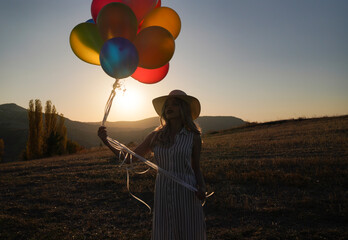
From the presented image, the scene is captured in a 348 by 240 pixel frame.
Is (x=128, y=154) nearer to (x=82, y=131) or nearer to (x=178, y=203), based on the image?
(x=178, y=203)

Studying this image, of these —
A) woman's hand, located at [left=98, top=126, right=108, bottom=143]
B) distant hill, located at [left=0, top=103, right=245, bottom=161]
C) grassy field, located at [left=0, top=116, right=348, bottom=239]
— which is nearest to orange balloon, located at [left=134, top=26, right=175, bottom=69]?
woman's hand, located at [left=98, top=126, right=108, bottom=143]

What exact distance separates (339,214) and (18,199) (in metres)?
6.34

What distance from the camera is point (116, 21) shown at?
244 centimetres

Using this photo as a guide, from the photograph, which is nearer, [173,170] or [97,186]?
[173,170]

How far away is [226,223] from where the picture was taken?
415 cm

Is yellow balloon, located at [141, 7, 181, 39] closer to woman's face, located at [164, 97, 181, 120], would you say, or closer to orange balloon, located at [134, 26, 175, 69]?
orange balloon, located at [134, 26, 175, 69]

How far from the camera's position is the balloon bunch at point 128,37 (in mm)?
2428

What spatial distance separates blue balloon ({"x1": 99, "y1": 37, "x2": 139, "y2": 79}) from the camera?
7.82 feet

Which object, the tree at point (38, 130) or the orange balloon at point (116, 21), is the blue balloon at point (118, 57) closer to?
the orange balloon at point (116, 21)

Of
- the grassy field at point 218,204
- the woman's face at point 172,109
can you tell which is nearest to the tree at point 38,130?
the grassy field at point 218,204

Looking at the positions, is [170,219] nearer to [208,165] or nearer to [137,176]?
[137,176]

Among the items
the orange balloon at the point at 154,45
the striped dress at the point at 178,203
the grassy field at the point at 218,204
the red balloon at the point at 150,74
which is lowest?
the grassy field at the point at 218,204

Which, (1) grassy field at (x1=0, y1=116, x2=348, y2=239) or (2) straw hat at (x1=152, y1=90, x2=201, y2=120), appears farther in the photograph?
(1) grassy field at (x1=0, y1=116, x2=348, y2=239)

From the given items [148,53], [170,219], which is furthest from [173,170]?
[148,53]
